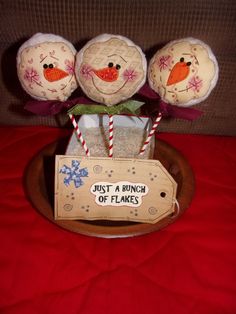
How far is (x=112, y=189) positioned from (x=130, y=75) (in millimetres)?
215

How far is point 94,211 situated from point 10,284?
197mm

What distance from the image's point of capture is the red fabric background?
60 cm

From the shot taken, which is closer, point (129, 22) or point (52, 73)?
point (52, 73)

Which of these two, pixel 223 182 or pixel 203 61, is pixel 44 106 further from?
pixel 223 182

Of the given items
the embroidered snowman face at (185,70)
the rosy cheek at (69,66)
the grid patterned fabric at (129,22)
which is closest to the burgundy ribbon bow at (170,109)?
the embroidered snowman face at (185,70)

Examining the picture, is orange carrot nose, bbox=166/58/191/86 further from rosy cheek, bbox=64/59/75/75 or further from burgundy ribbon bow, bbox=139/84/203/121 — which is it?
rosy cheek, bbox=64/59/75/75

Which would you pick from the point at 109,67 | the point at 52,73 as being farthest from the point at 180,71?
the point at 52,73

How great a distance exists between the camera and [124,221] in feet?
2.37

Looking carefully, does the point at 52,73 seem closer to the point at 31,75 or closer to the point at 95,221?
the point at 31,75

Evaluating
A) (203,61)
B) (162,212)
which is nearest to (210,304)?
(162,212)

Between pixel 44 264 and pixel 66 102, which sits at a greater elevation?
pixel 66 102

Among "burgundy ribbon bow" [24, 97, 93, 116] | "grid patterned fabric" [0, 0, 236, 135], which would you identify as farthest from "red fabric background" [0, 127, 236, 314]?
"grid patterned fabric" [0, 0, 236, 135]

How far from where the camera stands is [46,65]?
2.01ft

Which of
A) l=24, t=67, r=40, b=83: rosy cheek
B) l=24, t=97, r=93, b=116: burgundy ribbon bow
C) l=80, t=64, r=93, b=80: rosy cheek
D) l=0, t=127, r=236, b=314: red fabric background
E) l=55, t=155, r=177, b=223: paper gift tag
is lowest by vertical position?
l=0, t=127, r=236, b=314: red fabric background
